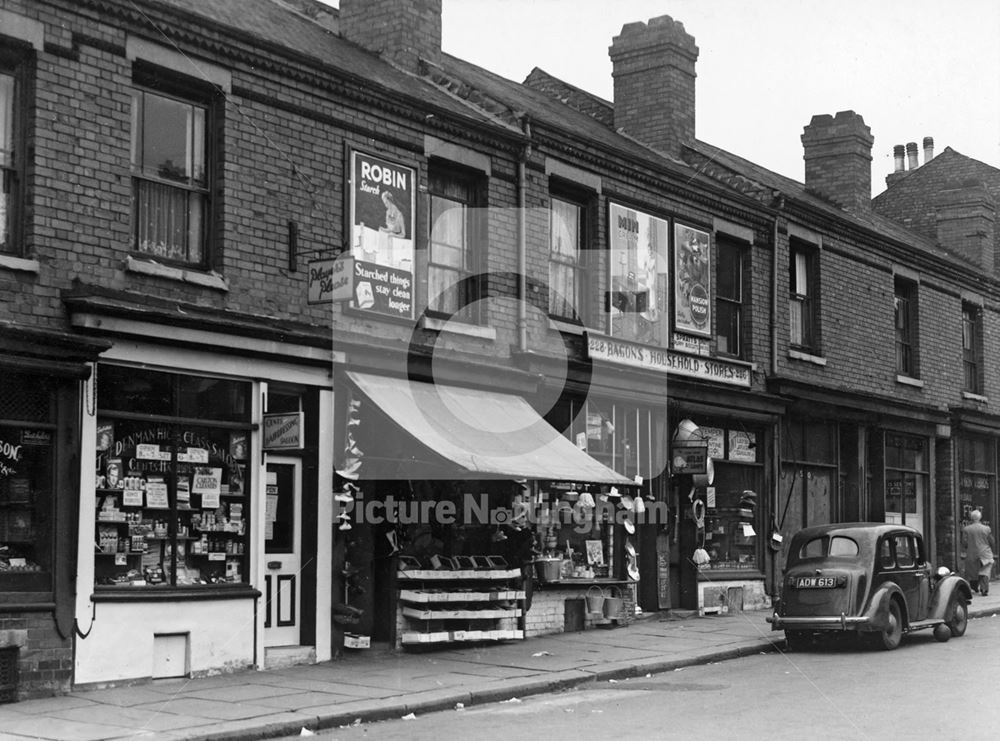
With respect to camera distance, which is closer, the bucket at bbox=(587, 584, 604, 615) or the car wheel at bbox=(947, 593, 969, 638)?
the car wheel at bbox=(947, 593, 969, 638)

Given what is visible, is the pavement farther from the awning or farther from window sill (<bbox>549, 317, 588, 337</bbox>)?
window sill (<bbox>549, 317, 588, 337</bbox>)

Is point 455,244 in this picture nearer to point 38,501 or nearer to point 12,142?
point 12,142

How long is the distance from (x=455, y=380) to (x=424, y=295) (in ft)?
3.78

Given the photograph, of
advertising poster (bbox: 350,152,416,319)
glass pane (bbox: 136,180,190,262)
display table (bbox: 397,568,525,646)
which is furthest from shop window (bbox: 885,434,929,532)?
glass pane (bbox: 136,180,190,262)

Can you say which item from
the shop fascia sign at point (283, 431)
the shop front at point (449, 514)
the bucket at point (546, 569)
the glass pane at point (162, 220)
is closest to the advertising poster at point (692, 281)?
the shop front at point (449, 514)

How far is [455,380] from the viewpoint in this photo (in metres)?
16.3

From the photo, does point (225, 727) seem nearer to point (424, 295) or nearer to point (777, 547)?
point (424, 295)

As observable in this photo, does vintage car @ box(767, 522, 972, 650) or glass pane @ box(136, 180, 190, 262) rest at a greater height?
glass pane @ box(136, 180, 190, 262)

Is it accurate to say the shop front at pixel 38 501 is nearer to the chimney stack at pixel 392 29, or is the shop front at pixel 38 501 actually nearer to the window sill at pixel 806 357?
the chimney stack at pixel 392 29

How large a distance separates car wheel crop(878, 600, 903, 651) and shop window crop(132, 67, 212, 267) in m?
9.55

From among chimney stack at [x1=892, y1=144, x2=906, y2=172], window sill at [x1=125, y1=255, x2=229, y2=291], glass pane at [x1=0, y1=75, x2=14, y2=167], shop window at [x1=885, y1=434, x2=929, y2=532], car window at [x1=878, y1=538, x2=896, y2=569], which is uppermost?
chimney stack at [x1=892, y1=144, x2=906, y2=172]

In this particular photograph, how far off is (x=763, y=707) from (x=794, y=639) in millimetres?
5552

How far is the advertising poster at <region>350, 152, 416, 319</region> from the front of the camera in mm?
15203

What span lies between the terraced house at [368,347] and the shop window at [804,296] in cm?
8
